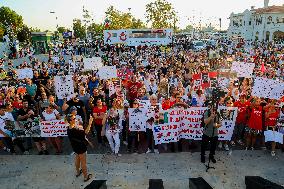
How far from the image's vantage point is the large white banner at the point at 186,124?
8.93 meters

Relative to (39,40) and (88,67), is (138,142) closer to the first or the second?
(88,67)

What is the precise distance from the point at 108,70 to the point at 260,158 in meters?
7.82

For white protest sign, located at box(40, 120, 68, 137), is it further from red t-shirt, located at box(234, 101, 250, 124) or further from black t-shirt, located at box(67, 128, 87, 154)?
red t-shirt, located at box(234, 101, 250, 124)

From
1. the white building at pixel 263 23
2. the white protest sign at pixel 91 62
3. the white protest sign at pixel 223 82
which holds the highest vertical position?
the white building at pixel 263 23

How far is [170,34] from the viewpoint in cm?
2925

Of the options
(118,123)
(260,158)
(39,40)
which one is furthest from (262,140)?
(39,40)

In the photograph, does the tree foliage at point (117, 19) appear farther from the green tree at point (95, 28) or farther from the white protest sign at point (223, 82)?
the white protest sign at point (223, 82)

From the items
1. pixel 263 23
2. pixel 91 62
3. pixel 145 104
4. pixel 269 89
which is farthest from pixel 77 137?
pixel 263 23

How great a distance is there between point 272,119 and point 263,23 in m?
68.7

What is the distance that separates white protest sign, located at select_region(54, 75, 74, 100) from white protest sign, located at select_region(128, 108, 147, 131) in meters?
3.68

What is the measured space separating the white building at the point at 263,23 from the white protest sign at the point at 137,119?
68500mm

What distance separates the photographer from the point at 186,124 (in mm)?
9086

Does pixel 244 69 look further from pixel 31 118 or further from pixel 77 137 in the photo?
pixel 31 118

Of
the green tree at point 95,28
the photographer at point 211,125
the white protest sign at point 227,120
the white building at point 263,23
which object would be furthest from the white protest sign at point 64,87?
the white building at point 263,23
